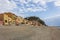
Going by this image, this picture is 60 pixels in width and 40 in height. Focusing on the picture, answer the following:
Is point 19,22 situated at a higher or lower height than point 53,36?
higher

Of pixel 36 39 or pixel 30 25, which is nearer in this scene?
pixel 36 39

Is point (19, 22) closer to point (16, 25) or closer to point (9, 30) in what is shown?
point (16, 25)

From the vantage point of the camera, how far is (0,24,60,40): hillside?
4297 millimetres

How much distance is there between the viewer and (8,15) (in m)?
4.70

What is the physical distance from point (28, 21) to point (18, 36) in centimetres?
67

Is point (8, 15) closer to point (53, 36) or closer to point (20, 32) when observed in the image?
point (20, 32)

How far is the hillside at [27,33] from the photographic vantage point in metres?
4.30

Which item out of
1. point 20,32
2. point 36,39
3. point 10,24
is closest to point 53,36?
point 36,39

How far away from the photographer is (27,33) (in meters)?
4.41

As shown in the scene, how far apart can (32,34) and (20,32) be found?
276 mm

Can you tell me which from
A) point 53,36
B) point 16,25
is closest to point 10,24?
point 16,25

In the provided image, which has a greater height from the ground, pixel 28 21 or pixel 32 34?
pixel 28 21

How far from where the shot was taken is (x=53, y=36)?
4.41 m

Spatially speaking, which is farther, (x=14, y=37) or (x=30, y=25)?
(x=30, y=25)
